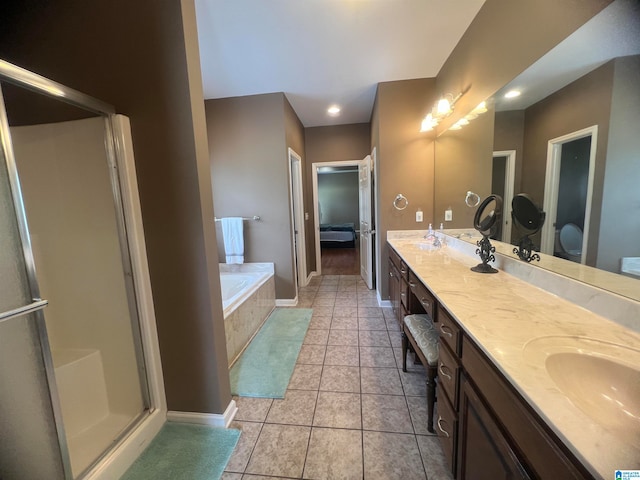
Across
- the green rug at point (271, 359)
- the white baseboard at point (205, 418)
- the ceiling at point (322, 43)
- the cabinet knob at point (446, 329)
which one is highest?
the ceiling at point (322, 43)

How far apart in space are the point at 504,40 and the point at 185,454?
10.2ft

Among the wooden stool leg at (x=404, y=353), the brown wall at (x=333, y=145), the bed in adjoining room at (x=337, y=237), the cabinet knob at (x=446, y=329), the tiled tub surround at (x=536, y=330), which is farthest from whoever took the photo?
the bed in adjoining room at (x=337, y=237)

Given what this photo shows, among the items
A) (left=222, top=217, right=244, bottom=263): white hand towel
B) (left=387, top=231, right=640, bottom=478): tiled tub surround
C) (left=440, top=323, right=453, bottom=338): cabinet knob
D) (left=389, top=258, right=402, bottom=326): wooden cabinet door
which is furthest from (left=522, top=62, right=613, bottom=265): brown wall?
(left=222, top=217, right=244, bottom=263): white hand towel

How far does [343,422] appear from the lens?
149cm

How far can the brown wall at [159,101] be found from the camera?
4.22 ft

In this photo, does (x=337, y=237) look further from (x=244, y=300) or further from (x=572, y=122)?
(x=572, y=122)

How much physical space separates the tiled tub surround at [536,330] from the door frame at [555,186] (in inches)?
6.3

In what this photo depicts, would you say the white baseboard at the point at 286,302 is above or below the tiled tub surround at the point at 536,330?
below

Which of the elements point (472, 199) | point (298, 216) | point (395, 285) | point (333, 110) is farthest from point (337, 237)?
point (472, 199)

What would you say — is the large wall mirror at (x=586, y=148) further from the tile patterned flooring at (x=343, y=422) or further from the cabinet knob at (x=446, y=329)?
the tile patterned flooring at (x=343, y=422)

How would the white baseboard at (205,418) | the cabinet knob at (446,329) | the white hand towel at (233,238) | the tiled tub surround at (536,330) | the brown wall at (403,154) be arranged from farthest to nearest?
the white hand towel at (233,238) < the brown wall at (403,154) < the white baseboard at (205,418) < the cabinet knob at (446,329) < the tiled tub surround at (536,330)

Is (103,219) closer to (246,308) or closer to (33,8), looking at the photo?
(33,8)

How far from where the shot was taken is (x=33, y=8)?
1348 mm

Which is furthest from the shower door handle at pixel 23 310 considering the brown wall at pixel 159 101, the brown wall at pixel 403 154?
the brown wall at pixel 403 154
